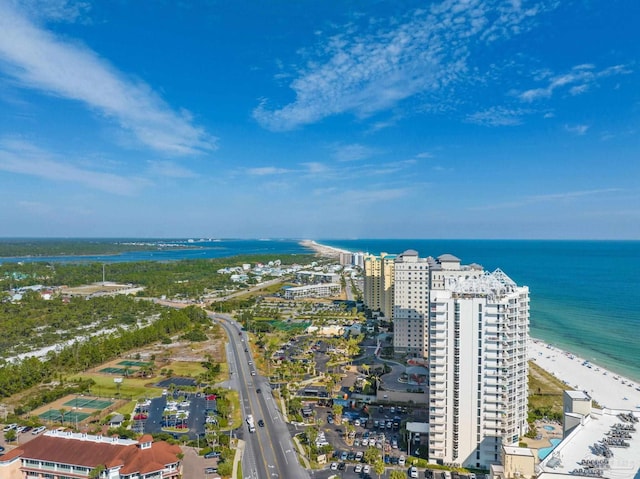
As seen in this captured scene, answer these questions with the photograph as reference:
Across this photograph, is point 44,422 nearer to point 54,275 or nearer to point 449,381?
point 449,381

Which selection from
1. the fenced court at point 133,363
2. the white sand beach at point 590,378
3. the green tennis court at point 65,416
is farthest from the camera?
the fenced court at point 133,363

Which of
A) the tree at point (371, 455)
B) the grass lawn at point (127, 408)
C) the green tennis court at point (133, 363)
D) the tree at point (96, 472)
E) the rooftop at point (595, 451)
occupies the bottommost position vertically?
the green tennis court at point (133, 363)

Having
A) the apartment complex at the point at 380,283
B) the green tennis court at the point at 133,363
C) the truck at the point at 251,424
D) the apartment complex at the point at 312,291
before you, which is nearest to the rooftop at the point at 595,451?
the truck at the point at 251,424

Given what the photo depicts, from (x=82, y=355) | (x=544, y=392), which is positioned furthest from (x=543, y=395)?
(x=82, y=355)

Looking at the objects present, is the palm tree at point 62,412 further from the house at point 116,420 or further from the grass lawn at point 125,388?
the grass lawn at point 125,388

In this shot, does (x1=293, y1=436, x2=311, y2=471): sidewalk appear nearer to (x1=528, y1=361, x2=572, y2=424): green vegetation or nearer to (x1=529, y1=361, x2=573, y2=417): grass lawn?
(x1=528, y1=361, x2=572, y2=424): green vegetation
